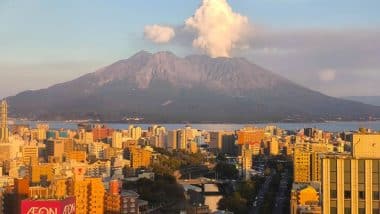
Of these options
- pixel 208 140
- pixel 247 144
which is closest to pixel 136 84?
pixel 208 140

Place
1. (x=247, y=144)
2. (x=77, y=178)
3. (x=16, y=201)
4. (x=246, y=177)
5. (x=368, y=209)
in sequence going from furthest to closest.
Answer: (x=247, y=144) < (x=246, y=177) < (x=77, y=178) < (x=16, y=201) < (x=368, y=209)

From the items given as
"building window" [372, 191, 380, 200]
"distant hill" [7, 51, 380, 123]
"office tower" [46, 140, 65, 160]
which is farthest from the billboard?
"distant hill" [7, 51, 380, 123]

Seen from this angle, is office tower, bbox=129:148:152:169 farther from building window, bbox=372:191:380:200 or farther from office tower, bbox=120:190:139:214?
building window, bbox=372:191:380:200

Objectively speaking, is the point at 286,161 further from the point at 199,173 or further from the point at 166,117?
the point at 166,117

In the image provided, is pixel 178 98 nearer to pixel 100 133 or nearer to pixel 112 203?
pixel 100 133

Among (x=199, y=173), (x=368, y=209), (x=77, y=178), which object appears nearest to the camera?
(x=368, y=209)

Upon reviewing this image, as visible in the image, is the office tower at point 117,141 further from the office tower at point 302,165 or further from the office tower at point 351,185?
the office tower at point 351,185
